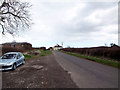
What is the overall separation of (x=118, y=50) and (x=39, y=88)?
39.2 feet

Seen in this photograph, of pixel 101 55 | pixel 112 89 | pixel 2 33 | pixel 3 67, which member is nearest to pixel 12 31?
pixel 2 33

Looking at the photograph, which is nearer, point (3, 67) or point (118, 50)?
point (3, 67)

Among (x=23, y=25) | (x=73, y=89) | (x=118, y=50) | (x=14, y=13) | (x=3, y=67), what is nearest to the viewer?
(x=73, y=89)

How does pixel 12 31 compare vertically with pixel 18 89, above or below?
above

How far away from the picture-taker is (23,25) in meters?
13.2

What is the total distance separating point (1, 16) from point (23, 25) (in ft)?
10.9

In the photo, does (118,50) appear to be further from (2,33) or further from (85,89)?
(2,33)

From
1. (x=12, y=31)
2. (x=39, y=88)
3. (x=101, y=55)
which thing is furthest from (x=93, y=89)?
(x=12, y=31)

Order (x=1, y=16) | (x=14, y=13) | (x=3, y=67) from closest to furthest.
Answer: (x=3, y=67) < (x=1, y=16) < (x=14, y=13)

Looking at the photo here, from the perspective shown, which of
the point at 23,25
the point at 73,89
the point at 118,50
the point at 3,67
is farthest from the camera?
the point at 23,25

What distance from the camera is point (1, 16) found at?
428 inches

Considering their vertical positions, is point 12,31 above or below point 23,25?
below

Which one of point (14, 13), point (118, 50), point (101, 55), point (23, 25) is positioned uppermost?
point (14, 13)

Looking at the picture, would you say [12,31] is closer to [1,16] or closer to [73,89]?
→ [1,16]
